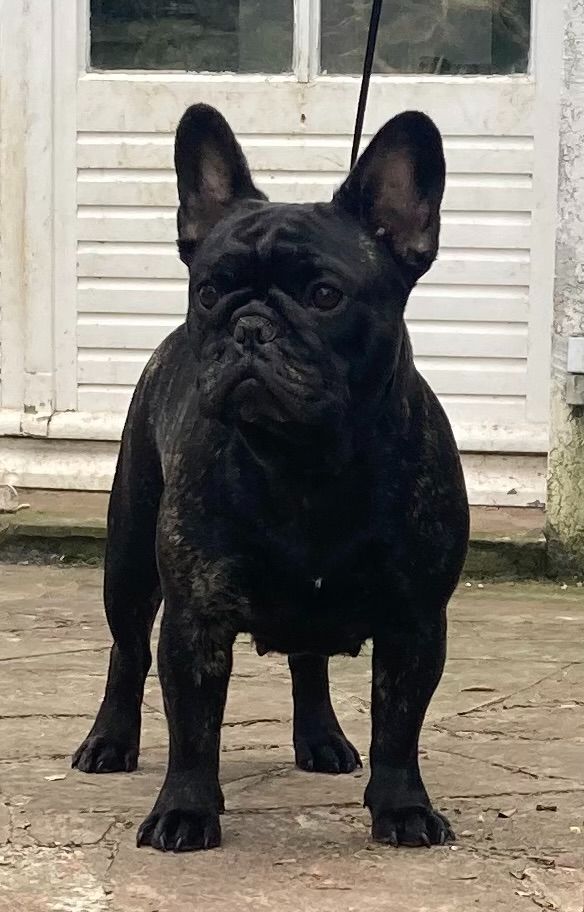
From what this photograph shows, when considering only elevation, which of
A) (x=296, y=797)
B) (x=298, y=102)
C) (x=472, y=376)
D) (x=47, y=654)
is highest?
(x=298, y=102)

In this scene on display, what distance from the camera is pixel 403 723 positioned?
354 centimetres

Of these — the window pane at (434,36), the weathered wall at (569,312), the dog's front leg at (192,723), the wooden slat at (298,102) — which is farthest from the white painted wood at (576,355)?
the dog's front leg at (192,723)

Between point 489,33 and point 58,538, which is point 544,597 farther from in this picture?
point 489,33

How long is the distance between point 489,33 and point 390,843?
4757mm

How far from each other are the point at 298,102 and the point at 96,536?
212cm

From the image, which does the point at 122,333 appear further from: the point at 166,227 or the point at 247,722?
the point at 247,722

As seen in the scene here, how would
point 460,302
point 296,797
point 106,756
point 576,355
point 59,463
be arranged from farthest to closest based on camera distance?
point 59,463, point 460,302, point 576,355, point 106,756, point 296,797

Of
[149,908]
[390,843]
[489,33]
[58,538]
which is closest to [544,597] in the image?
[58,538]

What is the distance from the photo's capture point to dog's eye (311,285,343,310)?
327 cm

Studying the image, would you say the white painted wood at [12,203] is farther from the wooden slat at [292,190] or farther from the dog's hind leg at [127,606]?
the dog's hind leg at [127,606]

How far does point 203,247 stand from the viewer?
347cm

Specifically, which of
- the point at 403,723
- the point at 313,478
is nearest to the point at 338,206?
the point at 313,478

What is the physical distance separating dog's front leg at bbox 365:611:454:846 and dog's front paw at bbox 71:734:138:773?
82cm

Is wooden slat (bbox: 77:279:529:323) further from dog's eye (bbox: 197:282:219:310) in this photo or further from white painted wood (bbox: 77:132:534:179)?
dog's eye (bbox: 197:282:219:310)
